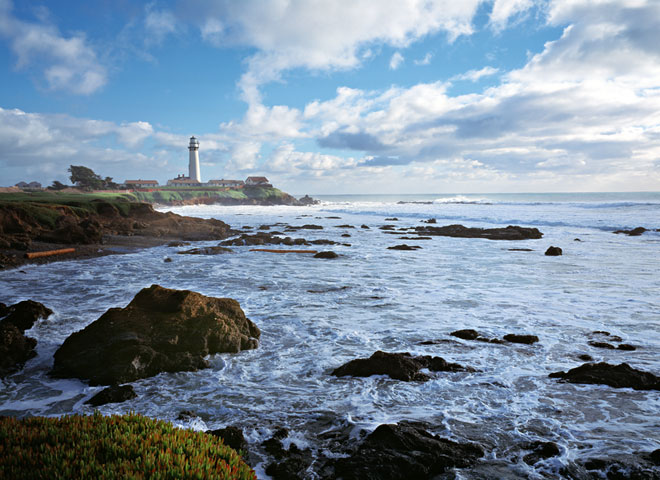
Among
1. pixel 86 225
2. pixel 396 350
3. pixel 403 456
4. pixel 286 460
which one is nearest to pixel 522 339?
pixel 396 350

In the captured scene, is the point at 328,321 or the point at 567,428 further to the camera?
the point at 328,321

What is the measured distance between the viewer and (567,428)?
444 centimetres

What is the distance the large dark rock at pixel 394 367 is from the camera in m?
5.83

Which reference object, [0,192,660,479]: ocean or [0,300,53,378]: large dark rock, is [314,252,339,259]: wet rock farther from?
[0,300,53,378]: large dark rock

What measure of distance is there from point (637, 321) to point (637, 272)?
7.20 meters

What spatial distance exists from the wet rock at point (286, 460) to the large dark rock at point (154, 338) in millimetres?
2431

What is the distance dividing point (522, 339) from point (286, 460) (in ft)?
16.7

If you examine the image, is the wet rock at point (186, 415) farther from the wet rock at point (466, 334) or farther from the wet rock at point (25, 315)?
the wet rock at point (466, 334)

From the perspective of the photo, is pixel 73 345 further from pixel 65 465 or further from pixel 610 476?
pixel 610 476

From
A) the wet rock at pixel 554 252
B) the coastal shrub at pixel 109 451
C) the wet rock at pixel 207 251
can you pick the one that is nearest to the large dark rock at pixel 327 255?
the wet rock at pixel 207 251

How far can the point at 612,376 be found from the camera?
5559 mm

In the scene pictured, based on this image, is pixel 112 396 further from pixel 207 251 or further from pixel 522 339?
pixel 207 251

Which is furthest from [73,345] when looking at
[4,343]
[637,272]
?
[637,272]

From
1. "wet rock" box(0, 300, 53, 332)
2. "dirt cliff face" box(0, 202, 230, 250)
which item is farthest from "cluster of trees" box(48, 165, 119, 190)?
"wet rock" box(0, 300, 53, 332)
